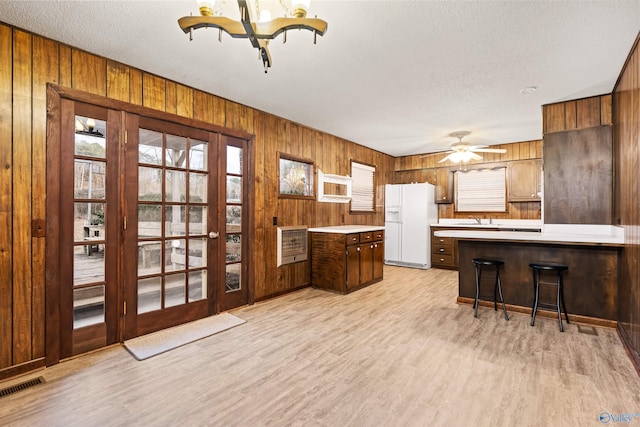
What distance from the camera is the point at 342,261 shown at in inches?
181

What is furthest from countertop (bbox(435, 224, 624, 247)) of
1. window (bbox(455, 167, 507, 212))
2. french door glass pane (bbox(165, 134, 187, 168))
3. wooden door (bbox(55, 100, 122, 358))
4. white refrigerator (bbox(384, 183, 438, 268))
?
wooden door (bbox(55, 100, 122, 358))

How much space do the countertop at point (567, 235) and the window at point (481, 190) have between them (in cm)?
248

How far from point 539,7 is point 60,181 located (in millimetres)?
3800

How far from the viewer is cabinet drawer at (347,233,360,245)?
4.65 meters

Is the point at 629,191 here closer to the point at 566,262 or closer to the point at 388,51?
the point at 566,262

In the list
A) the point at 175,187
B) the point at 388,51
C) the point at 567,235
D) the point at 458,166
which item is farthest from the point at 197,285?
the point at 458,166

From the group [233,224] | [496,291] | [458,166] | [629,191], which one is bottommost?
[496,291]

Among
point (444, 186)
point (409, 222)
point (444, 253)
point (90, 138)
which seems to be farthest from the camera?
point (444, 186)

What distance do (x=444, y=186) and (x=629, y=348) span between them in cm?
459

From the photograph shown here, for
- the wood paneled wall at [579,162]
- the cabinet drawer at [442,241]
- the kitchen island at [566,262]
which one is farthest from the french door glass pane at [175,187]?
the cabinet drawer at [442,241]

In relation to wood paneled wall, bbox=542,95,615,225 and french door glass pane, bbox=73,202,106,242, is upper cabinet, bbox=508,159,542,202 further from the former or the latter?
french door glass pane, bbox=73,202,106,242

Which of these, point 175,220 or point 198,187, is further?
point 198,187

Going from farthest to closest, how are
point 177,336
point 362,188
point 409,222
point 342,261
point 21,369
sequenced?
1. point 409,222
2. point 362,188
3. point 342,261
4. point 177,336
5. point 21,369

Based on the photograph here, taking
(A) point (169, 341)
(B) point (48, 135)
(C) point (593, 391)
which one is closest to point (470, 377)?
(C) point (593, 391)
